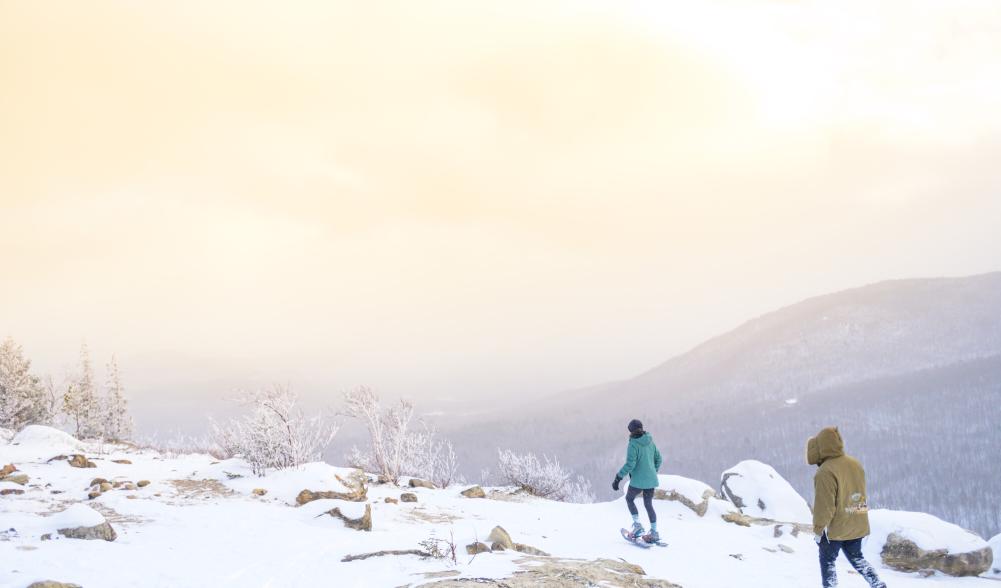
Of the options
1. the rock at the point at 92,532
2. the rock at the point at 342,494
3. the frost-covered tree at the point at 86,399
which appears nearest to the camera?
the rock at the point at 92,532

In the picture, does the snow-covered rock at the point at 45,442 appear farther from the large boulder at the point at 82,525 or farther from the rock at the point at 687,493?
the rock at the point at 687,493

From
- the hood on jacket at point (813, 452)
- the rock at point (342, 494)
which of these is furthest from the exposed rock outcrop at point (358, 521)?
the hood on jacket at point (813, 452)

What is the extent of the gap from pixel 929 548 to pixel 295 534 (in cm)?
1437

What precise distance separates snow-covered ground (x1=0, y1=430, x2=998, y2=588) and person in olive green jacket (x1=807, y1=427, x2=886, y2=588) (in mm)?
2583

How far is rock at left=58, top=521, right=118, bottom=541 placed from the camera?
9.62m

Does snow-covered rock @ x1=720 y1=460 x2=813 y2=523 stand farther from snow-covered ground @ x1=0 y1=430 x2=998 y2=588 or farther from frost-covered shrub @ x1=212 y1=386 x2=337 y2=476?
frost-covered shrub @ x1=212 y1=386 x2=337 y2=476

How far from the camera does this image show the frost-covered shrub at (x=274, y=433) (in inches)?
752

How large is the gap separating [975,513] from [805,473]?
44.2 m

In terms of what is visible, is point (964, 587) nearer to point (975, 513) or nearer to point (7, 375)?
point (7, 375)

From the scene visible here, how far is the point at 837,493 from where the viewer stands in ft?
25.5

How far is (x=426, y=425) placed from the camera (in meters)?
→ 31.9

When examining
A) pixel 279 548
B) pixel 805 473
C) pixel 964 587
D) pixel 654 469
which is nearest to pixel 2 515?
pixel 279 548

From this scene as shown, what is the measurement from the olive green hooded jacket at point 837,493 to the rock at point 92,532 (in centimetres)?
1178

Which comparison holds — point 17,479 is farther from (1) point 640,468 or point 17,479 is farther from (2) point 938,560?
(2) point 938,560
